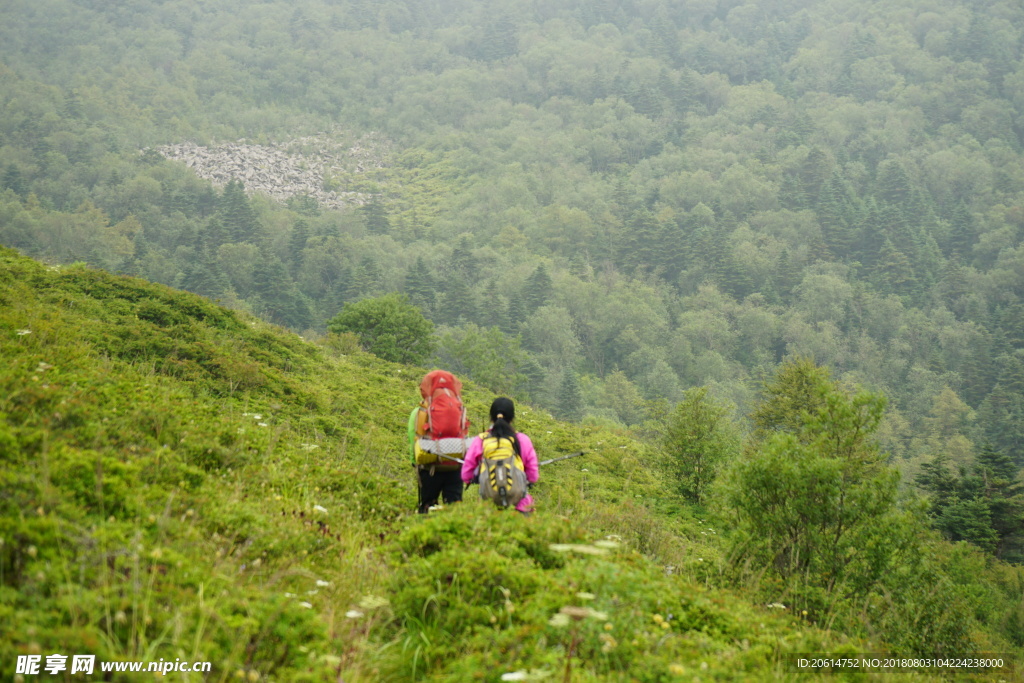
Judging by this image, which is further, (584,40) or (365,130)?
(584,40)

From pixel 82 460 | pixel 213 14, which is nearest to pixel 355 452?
pixel 82 460

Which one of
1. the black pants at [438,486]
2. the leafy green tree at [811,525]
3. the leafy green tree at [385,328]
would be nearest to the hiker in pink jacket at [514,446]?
the black pants at [438,486]

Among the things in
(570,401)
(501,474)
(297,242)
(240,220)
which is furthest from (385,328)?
(240,220)

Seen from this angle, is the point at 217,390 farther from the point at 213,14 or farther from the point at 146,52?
the point at 213,14

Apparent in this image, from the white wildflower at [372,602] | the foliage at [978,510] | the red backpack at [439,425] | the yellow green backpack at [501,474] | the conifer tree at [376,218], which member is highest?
the conifer tree at [376,218]

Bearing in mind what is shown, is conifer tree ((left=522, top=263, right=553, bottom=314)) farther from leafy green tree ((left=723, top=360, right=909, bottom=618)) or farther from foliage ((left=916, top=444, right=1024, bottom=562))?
leafy green tree ((left=723, top=360, right=909, bottom=618))

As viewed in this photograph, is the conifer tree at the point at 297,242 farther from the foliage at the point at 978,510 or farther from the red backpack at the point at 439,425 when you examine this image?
the red backpack at the point at 439,425

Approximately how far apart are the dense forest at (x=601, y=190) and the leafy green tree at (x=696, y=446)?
3970 mm

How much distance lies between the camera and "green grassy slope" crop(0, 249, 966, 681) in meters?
2.88

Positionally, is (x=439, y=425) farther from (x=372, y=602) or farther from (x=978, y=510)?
(x=978, y=510)

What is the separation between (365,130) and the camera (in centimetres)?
15638

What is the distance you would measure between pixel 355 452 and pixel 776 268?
100053 millimetres

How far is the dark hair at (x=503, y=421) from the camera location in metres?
5.58

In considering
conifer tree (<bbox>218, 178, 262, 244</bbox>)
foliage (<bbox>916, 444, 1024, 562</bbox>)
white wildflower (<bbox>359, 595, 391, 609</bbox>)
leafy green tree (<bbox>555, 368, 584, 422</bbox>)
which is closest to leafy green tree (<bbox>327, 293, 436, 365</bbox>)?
foliage (<bbox>916, 444, 1024, 562</bbox>)
